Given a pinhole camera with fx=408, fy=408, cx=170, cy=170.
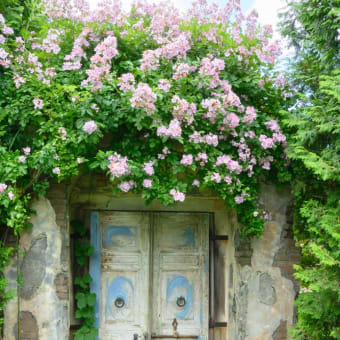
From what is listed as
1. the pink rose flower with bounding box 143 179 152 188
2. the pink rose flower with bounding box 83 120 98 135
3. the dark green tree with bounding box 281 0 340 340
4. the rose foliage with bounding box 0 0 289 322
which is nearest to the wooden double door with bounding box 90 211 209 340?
the rose foliage with bounding box 0 0 289 322

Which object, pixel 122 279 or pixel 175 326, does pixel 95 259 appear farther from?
pixel 175 326

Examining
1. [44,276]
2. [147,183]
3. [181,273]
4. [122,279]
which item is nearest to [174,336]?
[181,273]

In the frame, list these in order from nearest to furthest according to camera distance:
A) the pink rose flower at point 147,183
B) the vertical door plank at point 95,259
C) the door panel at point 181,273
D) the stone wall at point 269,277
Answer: the pink rose flower at point 147,183 → the stone wall at point 269,277 → the vertical door plank at point 95,259 → the door panel at point 181,273

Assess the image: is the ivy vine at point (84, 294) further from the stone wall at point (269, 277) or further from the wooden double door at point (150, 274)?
the stone wall at point (269, 277)

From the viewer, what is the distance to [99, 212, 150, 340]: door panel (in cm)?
397

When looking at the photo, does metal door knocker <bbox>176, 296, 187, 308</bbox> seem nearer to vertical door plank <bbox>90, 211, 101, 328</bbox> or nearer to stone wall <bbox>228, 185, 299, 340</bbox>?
stone wall <bbox>228, 185, 299, 340</bbox>

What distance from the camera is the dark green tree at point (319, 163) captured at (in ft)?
9.98

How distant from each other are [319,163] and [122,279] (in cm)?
216

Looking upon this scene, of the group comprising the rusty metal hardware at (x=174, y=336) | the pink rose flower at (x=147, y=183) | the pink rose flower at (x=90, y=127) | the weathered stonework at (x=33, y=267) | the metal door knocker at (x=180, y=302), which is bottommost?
the rusty metal hardware at (x=174, y=336)

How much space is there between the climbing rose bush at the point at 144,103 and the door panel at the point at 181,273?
708mm

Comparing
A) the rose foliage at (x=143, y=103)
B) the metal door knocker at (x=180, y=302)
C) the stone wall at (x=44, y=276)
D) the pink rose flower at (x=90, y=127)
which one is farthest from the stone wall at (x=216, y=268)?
the pink rose flower at (x=90, y=127)

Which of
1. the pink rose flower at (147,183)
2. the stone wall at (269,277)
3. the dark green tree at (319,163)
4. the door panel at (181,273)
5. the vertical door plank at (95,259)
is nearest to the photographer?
the dark green tree at (319,163)

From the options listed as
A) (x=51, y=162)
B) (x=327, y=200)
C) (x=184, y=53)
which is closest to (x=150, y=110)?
(x=184, y=53)

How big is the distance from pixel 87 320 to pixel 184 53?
2570 mm
